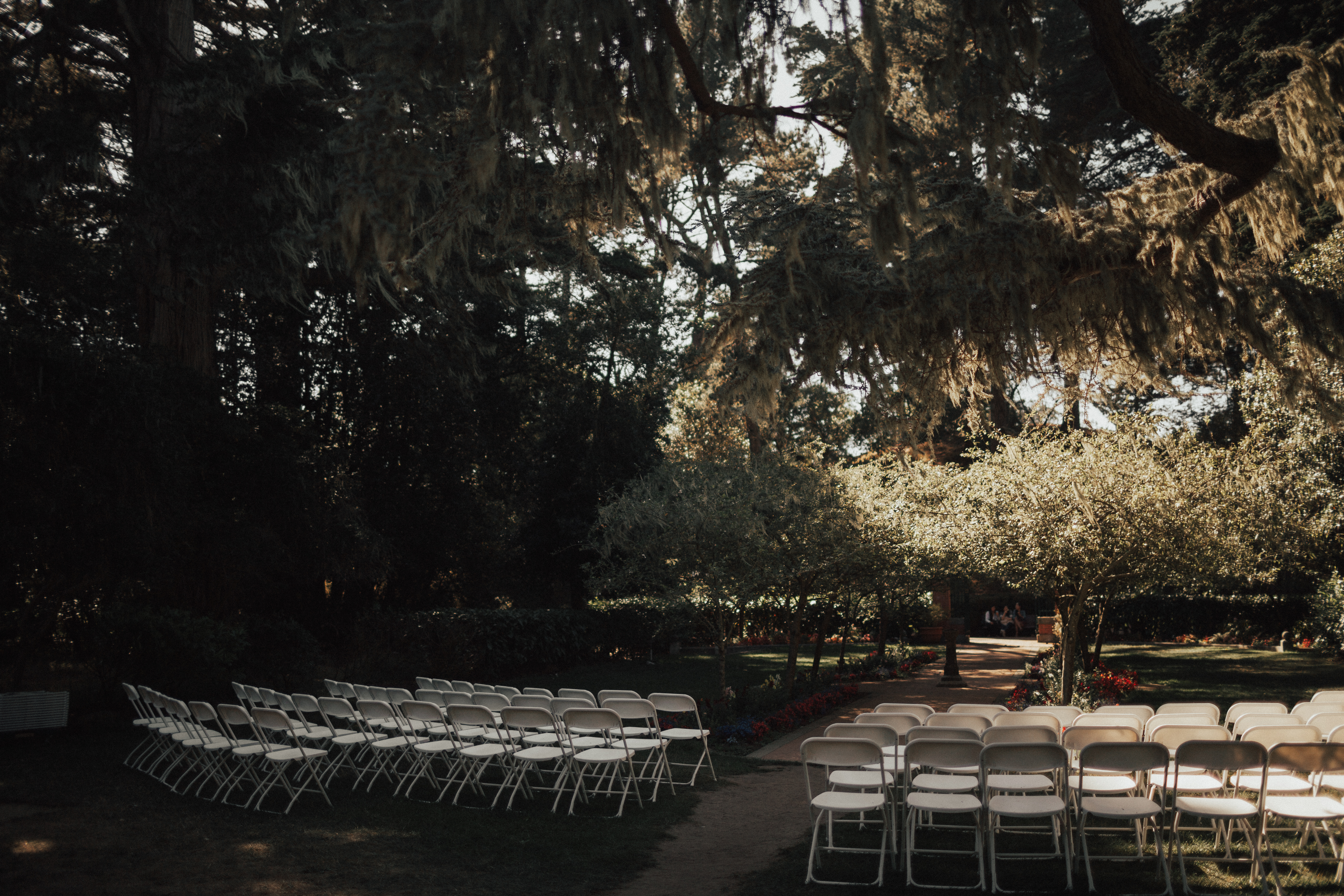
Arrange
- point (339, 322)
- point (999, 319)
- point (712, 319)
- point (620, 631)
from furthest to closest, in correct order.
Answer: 1. point (620, 631)
2. point (339, 322)
3. point (712, 319)
4. point (999, 319)

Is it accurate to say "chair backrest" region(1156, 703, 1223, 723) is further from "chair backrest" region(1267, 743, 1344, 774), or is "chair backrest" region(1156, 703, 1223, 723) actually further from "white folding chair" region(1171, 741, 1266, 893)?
"chair backrest" region(1267, 743, 1344, 774)

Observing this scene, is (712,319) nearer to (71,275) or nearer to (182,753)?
(182,753)

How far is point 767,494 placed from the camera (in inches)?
507

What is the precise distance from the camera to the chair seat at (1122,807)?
4.86 m

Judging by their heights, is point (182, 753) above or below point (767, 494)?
below

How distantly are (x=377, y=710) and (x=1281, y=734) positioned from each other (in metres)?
6.62

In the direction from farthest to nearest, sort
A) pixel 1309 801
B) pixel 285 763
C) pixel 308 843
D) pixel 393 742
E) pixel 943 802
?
pixel 393 742 < pixel 285 763 < pixel 308 843 < pixel 943 802 < pixel 1309 801

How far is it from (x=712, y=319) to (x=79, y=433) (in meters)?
7.19

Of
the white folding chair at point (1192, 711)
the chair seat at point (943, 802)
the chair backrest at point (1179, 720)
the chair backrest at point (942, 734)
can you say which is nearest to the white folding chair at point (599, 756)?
the chair backrest at point (942, 734)

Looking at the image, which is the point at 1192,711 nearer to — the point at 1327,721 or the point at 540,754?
the point at 1327,721

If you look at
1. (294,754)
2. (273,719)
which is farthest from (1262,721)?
Answer: (273,719)

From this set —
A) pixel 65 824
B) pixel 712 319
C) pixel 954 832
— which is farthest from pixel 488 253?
pixel 954 832

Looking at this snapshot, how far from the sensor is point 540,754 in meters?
7.08

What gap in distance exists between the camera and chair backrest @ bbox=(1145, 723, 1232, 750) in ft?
18.4
